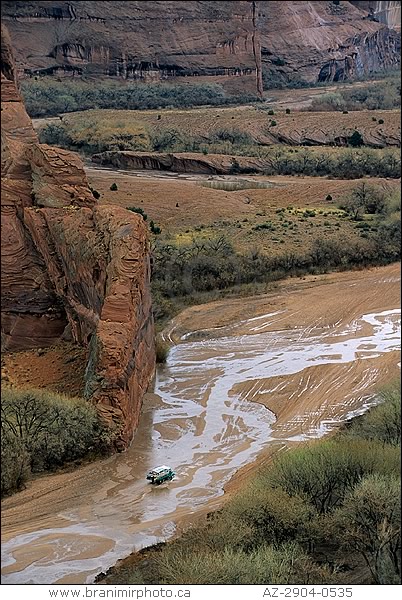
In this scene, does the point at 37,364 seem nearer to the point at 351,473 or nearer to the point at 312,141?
the point at 351,473

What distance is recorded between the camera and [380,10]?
1641 inches

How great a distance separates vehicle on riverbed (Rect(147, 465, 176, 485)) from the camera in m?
14.8

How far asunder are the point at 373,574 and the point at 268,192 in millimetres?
25456

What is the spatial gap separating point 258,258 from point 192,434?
39.4ft

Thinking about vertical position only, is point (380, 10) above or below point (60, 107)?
above

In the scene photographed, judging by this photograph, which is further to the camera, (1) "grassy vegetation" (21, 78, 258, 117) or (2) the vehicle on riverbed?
(1) "grassy vegetation" (21, 78, 258, 117)

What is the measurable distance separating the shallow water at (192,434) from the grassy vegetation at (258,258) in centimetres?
257

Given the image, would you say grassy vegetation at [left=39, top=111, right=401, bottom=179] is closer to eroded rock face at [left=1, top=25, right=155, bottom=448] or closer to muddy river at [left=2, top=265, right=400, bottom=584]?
muddy river at [left=2, top=265, right=400, bottom=584]

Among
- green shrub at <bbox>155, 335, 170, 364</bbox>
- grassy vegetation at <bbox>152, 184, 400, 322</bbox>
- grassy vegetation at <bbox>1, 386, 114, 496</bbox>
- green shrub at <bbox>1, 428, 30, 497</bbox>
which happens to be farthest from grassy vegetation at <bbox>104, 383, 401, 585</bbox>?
grassy vegetation at <bbox>152, 184, 400, 322</bbox>

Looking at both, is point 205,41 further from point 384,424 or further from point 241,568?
point 241,568

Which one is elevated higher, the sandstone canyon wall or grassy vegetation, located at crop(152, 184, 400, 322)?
the sandstone canyon wall

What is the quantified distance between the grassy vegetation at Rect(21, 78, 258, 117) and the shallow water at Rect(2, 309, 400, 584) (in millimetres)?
20761
